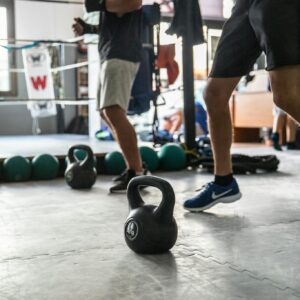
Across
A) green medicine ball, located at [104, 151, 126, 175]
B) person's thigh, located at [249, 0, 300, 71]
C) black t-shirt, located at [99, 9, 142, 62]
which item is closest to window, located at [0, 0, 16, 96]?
green medicine ball, located at [104, 151, 126, 175]

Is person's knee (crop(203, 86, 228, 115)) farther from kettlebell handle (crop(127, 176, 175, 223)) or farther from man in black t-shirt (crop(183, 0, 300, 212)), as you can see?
kettlebell handle (crop(127, 176, 175, 223))

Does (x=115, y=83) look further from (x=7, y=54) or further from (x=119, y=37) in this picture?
(x=7, y=54)

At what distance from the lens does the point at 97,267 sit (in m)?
1.29

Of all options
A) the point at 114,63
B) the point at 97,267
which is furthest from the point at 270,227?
the point at 114,63

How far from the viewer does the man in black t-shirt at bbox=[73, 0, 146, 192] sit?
8.30ft

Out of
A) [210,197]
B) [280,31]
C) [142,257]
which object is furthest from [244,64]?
[142,257]

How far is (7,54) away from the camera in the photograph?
6.77 meters

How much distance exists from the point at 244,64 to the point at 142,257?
84 centimetres

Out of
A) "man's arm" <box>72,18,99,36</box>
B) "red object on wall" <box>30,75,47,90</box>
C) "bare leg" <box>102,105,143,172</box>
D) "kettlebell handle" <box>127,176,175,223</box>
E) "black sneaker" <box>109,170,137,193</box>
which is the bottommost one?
"black sneaker" <box>109,170,137,193</box>

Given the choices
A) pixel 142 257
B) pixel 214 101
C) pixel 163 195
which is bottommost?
pixel 142 257

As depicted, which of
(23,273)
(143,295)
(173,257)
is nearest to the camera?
(143,295)

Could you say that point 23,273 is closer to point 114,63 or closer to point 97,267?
point 97,267

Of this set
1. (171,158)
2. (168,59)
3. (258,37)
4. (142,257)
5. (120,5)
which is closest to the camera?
(142,257)

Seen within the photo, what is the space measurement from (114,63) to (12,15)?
15.8 feet
